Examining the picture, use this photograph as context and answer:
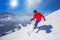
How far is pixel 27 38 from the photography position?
10.6 m

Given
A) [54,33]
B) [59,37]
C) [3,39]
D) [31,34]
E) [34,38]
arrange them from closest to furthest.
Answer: [59,37] < [54,33] < [34,38] < [31,34] < [3,39]

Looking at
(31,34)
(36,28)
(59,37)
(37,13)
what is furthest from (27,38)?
(59,37)

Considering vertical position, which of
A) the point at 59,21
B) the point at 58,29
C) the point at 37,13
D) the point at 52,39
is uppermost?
the point at 37,13

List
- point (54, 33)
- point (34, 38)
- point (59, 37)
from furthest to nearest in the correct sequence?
point (34, 38), point (54, 33), point (59, 37)

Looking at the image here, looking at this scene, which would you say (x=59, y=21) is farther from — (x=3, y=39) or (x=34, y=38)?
(x=3, y=39)

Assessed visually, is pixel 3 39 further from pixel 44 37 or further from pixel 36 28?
pixel 44 37

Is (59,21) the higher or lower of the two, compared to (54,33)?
higher

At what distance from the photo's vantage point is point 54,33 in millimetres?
9117

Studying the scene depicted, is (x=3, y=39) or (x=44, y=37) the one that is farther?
(x=3, y=39)

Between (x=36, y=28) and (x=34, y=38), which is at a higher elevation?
(x=36, y=28)

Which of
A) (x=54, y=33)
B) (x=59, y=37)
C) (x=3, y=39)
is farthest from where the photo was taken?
(x=3, y=39)

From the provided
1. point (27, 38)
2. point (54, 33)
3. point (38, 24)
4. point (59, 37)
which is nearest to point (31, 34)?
point (27, 38)

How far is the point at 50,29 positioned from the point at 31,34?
1.65 meters

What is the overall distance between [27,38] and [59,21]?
276cm
